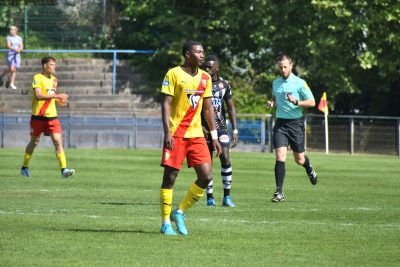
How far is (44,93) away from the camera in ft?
69.7

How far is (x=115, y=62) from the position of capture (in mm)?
41906

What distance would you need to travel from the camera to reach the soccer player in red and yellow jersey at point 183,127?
1187cm

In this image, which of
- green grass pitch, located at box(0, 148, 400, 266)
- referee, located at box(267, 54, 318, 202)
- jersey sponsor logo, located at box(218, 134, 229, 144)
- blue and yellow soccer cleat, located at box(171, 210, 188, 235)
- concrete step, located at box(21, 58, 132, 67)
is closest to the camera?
green grass pitch, located at box(0, 148, 400, 266)

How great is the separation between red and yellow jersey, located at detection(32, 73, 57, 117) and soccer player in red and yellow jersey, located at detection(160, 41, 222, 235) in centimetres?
941

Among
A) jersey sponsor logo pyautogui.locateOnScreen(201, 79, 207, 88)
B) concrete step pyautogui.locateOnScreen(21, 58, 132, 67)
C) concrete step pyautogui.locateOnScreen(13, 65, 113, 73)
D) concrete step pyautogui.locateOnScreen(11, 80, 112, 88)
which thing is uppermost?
concrete step pyautogui.locateOnScreen(21, 58, 132, 67)

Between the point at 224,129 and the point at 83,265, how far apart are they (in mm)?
7331

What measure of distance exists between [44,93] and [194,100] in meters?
9.60

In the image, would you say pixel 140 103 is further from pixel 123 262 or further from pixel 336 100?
pixel 123 262

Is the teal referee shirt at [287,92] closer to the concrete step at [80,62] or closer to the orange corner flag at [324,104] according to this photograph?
the orange corner flag at [324,104]

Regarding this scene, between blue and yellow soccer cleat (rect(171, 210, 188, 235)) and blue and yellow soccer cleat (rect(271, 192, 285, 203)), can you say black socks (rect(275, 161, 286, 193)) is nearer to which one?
blue and yellow soccer cleat (rect(271, 192, 285, 203))

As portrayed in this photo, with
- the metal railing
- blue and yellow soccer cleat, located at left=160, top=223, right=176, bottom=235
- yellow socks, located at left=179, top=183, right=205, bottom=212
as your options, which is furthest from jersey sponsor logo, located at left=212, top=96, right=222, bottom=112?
the metal railing

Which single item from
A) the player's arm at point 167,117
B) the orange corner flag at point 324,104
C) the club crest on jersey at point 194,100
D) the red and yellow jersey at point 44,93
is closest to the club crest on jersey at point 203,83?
the club crest on jersey at point 194,100

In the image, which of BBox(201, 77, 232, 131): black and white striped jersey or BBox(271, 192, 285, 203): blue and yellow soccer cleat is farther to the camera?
BBox(271, 192, 285, 203): blue and yellow soccer cleat

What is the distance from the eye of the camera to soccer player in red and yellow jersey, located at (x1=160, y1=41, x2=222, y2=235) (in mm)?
11867
